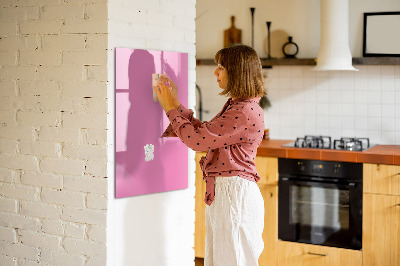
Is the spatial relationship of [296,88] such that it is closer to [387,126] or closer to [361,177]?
[387,126]

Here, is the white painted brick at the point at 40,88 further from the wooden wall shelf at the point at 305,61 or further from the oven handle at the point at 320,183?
the wooden wall shelf at the point at 305,61

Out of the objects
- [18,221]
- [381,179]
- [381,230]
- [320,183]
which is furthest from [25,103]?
[381,230]

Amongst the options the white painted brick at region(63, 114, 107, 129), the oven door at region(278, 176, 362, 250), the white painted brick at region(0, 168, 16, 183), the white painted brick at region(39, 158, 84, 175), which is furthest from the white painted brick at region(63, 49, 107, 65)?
the oven door at region(278, 176, 362, 250)

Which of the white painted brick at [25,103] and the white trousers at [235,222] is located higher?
the white painted brick at [25,103]

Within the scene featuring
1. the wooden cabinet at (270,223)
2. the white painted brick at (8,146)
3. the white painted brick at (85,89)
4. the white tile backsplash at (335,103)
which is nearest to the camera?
the white painted brick at (85,89)

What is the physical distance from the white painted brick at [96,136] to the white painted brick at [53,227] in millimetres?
463

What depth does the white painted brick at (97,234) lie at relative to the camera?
278 centimetres

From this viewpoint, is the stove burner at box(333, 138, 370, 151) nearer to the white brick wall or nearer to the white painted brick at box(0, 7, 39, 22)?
the white brick wall

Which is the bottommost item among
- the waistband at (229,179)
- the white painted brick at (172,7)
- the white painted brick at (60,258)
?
the white painted brick at (60,258)

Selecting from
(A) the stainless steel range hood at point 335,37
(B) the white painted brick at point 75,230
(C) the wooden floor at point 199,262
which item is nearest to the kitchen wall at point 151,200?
Result: (B) the white painted brick at point 75,230

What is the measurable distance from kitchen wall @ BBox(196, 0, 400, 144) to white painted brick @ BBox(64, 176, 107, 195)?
7.69 feet

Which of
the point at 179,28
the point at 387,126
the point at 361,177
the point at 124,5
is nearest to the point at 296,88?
the point at 387,126

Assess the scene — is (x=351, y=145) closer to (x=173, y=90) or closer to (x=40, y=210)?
(x=173, y=90)

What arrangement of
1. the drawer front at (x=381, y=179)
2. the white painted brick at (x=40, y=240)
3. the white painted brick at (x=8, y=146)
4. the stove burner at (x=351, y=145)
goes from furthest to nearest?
the stove burner at (x=351, y=145), the drawer front at (x=381, y=179), the white painted brick at (x=8, y=146), the white painted brick at (x=40, y=240)
